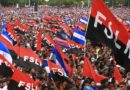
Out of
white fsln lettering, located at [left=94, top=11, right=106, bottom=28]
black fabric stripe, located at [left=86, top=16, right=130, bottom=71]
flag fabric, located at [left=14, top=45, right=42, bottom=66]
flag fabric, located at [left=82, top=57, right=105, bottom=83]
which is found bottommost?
flag fabric, located at [left=14, top=45, right=42, bottom=66]

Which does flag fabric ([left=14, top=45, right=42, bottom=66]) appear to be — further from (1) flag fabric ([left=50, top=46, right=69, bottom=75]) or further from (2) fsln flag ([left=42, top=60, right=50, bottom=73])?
(1) flag fabric ([left=50, top=46, right=69, bottom=75])

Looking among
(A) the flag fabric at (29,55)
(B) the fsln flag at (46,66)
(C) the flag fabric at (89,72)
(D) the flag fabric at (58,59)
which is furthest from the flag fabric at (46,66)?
(C) the flag fabric at (89,72)

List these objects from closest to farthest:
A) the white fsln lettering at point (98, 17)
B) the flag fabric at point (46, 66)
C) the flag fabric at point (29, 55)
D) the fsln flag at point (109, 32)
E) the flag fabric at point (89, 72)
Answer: the fsln flag at point (109, 32) < the white fsln lettering at point (98, 17) < the flag fabric at point (89, 72) < the flag fabric at point (46, 66) < the flag fabric at point (29, 55)

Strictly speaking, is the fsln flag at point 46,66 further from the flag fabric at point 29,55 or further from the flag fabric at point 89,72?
the flag fabric at point 89,72

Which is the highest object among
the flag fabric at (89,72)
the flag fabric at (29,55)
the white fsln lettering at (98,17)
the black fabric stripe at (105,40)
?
the white fsln lettering at (98,17)

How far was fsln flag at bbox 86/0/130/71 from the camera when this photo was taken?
10383 millimetres

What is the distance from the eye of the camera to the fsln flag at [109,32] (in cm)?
1038

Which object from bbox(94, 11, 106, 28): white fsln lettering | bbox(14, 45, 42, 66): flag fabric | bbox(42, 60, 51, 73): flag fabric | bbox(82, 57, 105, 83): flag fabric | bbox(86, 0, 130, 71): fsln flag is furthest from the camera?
bbox(14, 45, 42, 66): flag fabric

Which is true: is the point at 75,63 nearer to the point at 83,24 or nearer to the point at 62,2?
the point at 83,24

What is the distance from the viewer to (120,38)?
1040 centimetres

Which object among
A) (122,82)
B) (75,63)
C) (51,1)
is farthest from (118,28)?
(51,1)

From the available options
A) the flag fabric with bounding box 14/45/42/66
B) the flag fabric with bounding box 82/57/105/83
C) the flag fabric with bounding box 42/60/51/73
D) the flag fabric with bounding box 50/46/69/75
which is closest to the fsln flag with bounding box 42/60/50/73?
the flag fabric with bounding box 42/60/51/73

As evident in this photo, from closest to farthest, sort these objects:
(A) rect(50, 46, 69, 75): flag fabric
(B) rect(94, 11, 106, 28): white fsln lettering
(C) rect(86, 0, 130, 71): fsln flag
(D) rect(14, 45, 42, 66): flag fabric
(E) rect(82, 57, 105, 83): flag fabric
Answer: (C) rect(86, 0, 130, 71): fsln flag
(B) rect(94, 11, 106, 28): white fsln lettering
(E) rect(82, 57, 105, 83): flag fabric
(A) rect(50, 46, 69, 75): flag fabric
(D) rect(14, 45, 42, 66): flag fabric

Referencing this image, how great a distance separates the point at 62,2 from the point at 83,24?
323ft
